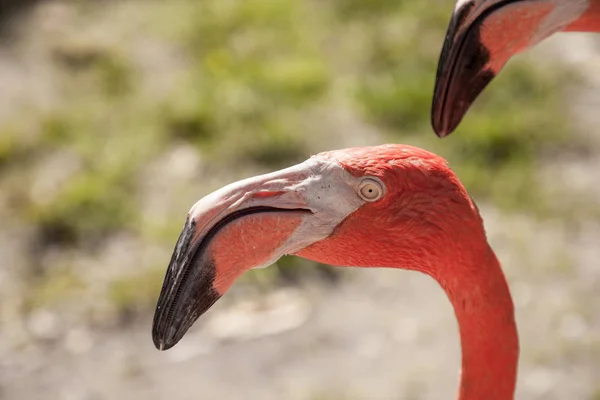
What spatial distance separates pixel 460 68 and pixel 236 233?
788mm

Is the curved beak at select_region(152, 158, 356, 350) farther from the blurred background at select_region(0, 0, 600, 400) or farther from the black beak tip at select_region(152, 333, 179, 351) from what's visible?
the blurred background at select_region(0, 0, 600, 400)

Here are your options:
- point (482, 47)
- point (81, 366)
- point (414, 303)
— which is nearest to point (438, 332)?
point (414, 303)

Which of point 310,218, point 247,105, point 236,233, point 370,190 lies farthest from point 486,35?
point 247,105

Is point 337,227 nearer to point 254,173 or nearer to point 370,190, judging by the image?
point 370,190

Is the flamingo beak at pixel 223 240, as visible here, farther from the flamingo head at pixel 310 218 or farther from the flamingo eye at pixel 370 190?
the flamingo eye at pixel 370 190

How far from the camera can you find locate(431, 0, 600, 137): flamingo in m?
2.17

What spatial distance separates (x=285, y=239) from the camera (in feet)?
6.08

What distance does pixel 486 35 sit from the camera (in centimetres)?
218

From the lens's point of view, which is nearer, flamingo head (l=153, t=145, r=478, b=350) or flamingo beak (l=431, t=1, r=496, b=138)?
flamingo head (l=153, t=145, r=478, b=350)

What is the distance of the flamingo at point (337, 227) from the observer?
1799 millimetres

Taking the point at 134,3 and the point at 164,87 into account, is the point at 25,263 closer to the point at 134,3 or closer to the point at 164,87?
the point at 164,87

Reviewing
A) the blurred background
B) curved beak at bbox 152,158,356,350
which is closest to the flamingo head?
curved beak at bbox 152,158,356,350

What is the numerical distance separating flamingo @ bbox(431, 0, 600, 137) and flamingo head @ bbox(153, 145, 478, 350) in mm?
395

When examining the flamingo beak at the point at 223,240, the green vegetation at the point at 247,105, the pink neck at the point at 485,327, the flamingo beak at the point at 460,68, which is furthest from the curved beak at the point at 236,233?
the green vegetation at the point at 247,105
